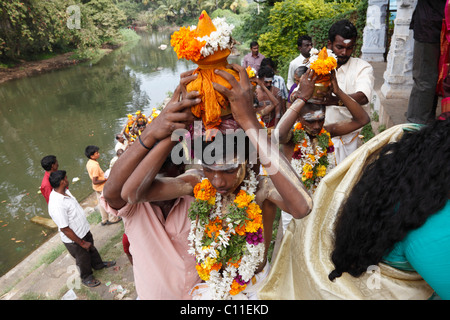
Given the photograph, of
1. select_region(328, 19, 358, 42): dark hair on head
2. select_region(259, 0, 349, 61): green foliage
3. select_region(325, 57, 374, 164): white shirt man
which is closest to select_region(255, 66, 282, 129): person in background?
select_region(325, 57, 374, 164): white shirt man

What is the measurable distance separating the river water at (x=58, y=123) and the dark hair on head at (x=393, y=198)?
8190 mm

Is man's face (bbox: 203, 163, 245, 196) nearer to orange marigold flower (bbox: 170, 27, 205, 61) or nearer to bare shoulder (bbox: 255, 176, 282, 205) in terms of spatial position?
bare shoulder (bbox: 255, 176, 282, 205)

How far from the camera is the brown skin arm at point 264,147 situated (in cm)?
173

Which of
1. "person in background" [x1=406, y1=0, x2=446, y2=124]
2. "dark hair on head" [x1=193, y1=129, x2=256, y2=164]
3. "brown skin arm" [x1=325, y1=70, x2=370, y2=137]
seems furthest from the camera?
"person in background" [x1=406, y1=0, x2=446, y2=124]

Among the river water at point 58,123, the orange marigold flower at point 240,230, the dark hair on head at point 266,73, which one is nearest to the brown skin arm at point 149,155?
the orange marigold flower at point 240,230

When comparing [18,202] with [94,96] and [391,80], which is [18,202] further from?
[94,96]

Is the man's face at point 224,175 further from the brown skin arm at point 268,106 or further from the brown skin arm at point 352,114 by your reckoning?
the brown skin arm at point 268,106

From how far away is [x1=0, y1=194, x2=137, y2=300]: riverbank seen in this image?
4.85m

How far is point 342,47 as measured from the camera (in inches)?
152

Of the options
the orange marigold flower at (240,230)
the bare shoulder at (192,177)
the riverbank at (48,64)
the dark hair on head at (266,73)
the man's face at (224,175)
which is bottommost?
the riverbank at (48,64)

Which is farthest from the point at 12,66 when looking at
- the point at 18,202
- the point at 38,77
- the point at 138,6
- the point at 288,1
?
the point at 138,6

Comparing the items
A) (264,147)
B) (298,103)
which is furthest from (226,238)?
(298,103)

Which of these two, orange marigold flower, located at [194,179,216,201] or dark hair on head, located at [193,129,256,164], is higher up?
dark hair on head, located at [193,129,256,164]

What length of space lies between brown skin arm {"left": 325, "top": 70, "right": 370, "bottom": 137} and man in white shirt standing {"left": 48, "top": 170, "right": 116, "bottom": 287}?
3.73 meters
